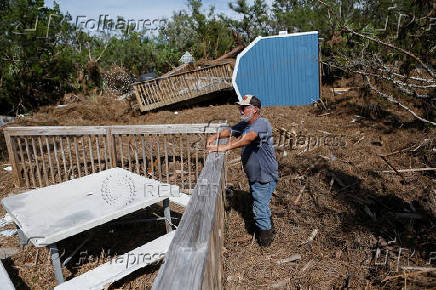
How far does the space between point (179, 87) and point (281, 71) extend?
4.35 meters

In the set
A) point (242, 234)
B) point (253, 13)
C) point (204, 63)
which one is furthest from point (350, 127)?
point (253, 13)

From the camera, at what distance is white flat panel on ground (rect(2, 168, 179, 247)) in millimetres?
3064

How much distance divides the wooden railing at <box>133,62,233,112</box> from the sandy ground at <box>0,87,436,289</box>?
6.62 m

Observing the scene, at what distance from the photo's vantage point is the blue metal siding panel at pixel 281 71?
11727 millimetres

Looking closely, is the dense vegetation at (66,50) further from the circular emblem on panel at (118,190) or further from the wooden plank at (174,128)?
the circular emblem on panel at (118,190)

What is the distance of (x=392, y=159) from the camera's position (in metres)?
6.23

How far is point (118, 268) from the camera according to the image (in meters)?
3.24

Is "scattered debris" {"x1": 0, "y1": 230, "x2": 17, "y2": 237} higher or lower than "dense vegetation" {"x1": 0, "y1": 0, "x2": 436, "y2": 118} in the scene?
lower

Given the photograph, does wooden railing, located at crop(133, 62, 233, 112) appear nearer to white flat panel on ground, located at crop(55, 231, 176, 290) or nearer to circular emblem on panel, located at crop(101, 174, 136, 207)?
circular emblem on panel, located at crop(101, 174, 136, 207)

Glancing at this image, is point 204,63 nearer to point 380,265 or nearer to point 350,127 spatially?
point 350,127

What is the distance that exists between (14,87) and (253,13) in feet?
79.4

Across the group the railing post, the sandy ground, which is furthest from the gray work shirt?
the railing post

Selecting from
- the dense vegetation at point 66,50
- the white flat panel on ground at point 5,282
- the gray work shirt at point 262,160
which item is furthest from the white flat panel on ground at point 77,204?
the dense vegetation at point 66,50

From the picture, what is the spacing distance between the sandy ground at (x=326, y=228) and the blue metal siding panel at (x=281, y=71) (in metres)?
4.55
